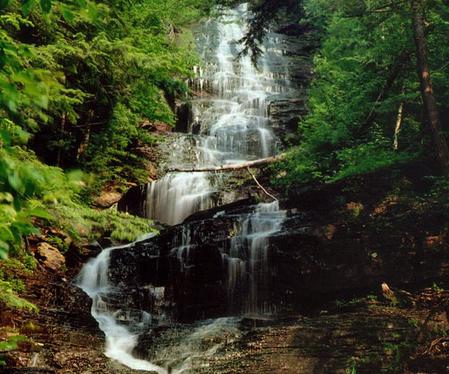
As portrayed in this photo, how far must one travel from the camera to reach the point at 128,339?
28.3ft

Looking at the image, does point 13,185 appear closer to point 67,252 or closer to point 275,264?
point 275,264

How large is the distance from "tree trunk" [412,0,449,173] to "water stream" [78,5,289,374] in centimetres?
454

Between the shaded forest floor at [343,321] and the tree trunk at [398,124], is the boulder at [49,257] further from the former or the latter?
the tree trunk at [398,124]

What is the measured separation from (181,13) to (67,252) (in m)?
13.2

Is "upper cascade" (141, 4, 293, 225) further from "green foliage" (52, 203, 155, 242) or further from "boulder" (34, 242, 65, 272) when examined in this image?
"green foliage" (52, 203, 155, 242)

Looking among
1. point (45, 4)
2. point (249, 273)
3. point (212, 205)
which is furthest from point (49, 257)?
point (45, 4)

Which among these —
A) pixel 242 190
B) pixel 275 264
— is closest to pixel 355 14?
pixel 275 264

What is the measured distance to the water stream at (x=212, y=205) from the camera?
8.41 metres

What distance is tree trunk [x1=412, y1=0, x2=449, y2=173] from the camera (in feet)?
31.6

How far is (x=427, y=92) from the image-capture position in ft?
32.1

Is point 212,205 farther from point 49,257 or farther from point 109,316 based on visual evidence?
point 109,316

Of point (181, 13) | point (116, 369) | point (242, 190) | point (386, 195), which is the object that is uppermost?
point (181, 13)

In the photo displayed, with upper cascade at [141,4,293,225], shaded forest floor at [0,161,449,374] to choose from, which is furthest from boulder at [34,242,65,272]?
upper cascade at [141,4,293,225]

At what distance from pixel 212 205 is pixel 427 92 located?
27.9ft
